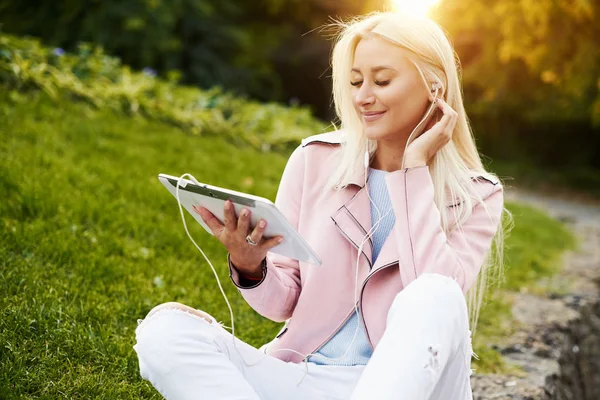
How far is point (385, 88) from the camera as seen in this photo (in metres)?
2.27

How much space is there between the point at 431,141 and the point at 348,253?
1.42 ft

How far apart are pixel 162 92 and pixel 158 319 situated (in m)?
5.87

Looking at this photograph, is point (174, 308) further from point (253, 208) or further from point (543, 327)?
point (543, 327)

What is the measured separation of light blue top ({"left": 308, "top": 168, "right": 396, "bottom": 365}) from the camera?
2.12 metres

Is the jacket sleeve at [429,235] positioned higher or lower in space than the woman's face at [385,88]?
lower

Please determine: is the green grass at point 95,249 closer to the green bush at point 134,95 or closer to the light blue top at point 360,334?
the green bush at point 134,95

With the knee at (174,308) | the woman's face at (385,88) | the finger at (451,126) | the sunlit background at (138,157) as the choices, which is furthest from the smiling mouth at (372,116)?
the knee at (174,308)

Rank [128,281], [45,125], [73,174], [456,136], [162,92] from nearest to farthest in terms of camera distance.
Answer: [456,136]
[128,281]
[73,174]
[45,125]
[162,92]

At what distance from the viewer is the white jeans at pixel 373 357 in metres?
1.71

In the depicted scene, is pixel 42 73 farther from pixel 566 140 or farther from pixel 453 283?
pixel 566 140

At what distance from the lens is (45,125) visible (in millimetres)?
5203

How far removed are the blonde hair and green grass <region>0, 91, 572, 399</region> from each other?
113 cm

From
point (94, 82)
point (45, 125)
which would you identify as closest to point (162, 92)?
point (94, 82)

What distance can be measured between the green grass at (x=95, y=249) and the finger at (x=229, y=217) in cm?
84
